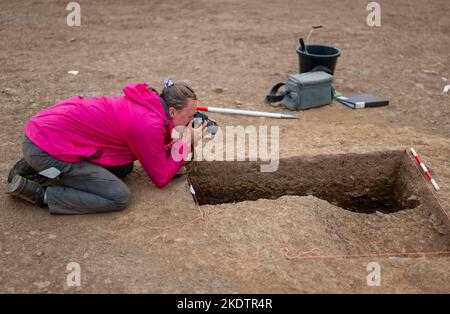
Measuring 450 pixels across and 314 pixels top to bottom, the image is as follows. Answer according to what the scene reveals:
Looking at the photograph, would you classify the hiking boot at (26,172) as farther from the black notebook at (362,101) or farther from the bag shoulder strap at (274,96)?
the black notebook at (362,101)

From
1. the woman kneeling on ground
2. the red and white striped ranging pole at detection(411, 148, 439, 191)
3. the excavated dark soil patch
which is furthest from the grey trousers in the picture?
the red and white striped ranging pole at detection(411, 148, 439, 191)

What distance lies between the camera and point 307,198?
3635mm

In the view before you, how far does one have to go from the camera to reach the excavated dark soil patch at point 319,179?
404 cm

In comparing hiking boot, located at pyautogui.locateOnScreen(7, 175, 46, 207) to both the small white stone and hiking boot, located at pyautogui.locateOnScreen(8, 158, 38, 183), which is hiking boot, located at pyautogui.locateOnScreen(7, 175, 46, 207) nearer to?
hiking boot, located at pyautogui.locateOnScreen(8, 158, 38, 183)

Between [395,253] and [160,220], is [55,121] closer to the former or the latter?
[160,220]

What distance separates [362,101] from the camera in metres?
5.14

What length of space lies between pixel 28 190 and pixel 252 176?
1.87 m

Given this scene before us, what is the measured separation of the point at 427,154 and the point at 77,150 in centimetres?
303

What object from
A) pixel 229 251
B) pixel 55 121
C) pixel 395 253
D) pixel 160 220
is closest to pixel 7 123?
pixel 55 121
